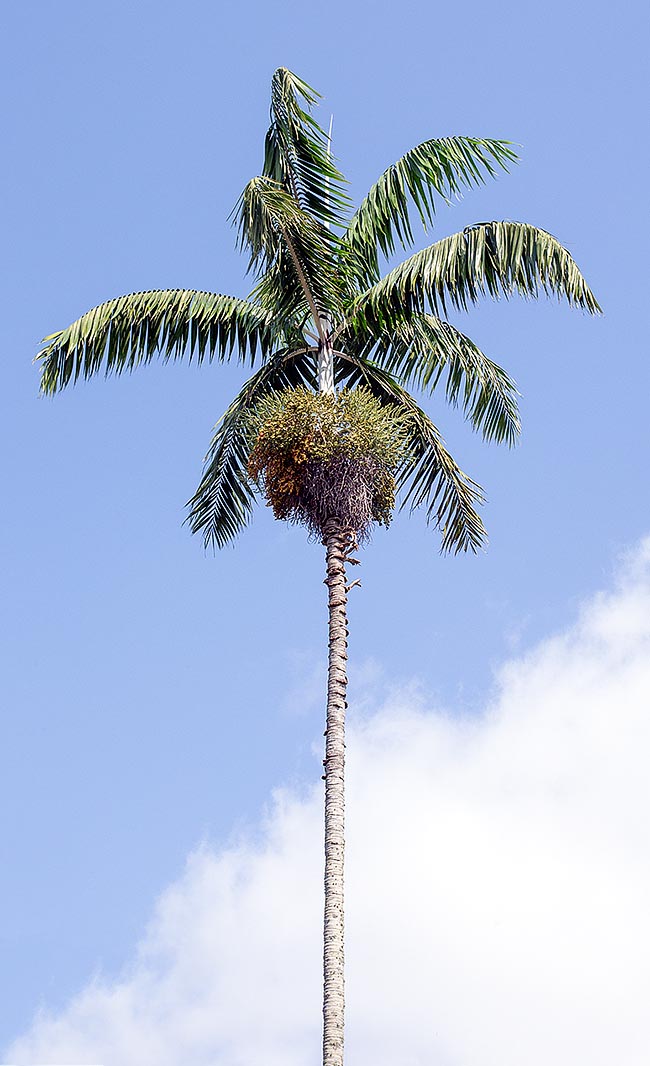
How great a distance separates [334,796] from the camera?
15148 millimetres

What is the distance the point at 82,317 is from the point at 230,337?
1711mm

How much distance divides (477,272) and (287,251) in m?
2.08

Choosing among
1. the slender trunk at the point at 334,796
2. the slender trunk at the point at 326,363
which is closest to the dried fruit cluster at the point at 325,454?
the slender trunk at the point at 334,796

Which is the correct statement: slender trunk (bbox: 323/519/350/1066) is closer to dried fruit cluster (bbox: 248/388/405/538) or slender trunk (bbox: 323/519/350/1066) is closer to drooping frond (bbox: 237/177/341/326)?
dried fruit cluster (bbox: 248/388/405/538)

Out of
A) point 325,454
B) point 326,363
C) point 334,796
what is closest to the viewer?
point 334,796

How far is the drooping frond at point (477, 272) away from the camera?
1672 centimetres

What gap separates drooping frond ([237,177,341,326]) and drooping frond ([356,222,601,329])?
0.49m

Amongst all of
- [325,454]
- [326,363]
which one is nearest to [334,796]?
[325,454]

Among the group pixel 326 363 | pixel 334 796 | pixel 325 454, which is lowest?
pixel 334 796

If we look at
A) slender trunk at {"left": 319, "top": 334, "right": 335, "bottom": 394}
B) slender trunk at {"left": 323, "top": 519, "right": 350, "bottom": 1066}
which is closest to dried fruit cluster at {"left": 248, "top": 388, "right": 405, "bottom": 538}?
slender trunk at {"left": 323, "top": 519, "right": 350, "bottom": 1066}

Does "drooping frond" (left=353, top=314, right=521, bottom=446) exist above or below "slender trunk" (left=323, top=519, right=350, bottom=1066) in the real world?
above

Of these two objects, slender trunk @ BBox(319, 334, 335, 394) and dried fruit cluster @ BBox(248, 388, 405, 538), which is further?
slender trunk @ BBox(319, 334, 335, 394)

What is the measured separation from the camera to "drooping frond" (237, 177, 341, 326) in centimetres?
1611

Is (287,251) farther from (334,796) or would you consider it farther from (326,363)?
(334,796)
